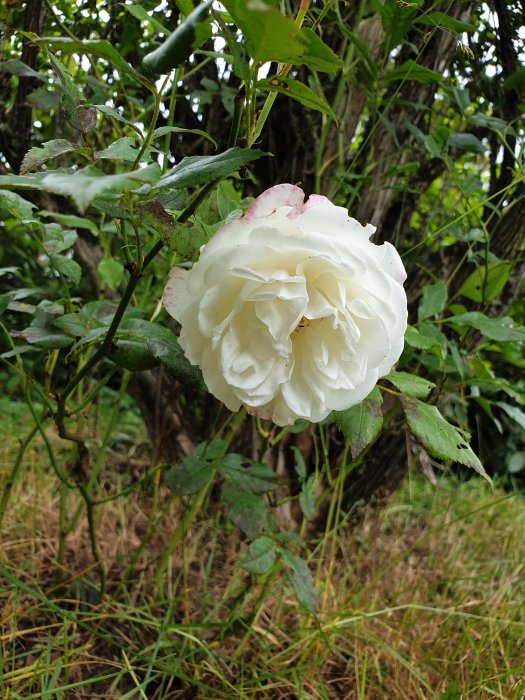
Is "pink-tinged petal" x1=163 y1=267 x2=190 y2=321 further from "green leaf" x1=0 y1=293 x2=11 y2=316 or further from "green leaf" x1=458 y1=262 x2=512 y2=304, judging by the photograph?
"green leaf" x1=458 y1=262 x2=512 y2=304

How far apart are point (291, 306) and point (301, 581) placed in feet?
1.83

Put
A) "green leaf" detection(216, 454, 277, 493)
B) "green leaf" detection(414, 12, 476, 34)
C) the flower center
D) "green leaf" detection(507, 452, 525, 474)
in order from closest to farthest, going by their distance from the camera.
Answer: the flower center < "green leaf" detection(414, 12, 476, 34) < "green leaf" detection(216, 454, 277, 493) < "green leaf" detection(507, 452, 525, 474)

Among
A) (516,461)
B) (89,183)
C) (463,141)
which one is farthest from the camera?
(516,461)

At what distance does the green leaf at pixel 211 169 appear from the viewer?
17.0 inches

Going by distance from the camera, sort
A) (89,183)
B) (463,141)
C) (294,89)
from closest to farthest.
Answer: (89,183) < (294,89) < (463,141)

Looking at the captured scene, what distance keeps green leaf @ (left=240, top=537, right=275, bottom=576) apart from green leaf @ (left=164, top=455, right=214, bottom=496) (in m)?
0.13

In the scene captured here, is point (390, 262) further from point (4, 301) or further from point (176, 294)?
point (4, 301)

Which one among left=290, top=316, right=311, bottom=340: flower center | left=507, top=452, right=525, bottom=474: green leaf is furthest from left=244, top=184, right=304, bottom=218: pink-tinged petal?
left=507, top=452, right=525, bottom=474: green leaf

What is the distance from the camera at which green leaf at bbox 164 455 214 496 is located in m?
0.84

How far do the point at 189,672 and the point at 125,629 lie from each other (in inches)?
6.9

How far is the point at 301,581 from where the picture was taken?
0.88 metres

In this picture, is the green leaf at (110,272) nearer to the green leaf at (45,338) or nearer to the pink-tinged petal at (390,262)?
the green leaf at (45,338)

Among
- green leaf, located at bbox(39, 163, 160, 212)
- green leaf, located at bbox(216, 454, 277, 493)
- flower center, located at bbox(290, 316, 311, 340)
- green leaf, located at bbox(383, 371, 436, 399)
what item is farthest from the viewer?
green leaf, located at bbox(216, 454, 277, 493)

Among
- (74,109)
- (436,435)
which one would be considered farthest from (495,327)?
(74,109)
